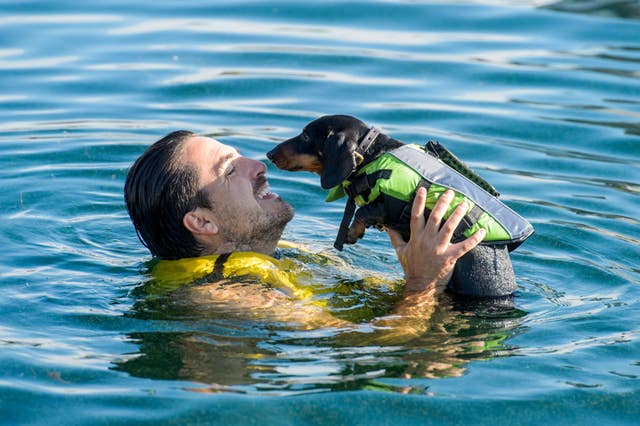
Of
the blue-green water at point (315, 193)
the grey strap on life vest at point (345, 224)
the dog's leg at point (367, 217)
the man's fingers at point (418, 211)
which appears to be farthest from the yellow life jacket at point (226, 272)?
the man's fingers at point (418, 211)

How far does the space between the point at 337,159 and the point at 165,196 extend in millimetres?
981

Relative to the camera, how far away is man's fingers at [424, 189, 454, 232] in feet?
18.0

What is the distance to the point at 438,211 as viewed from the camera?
5500 millimetres

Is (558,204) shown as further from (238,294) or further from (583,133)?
(238,294)

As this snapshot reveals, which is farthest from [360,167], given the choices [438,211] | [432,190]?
[438,211]

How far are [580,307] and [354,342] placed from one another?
146 centimetres

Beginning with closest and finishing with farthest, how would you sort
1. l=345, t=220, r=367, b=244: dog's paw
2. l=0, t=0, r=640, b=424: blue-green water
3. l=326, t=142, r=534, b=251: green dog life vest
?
l=0, t=0, r=640, b=424: blue-green water < l=326, t=142, r=534, b=251: green dog life vest < l=345, t=220, r=367, b=244: dog's paw

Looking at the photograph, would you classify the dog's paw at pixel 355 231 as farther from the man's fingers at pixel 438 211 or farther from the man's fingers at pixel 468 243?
the man's fingers at pixel 468 243

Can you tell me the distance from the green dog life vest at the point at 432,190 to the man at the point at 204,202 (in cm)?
30

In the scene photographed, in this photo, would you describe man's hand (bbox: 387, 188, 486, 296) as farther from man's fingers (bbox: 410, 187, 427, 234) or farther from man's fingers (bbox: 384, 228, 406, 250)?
man's fingers (bbox: 384, 228, 406, 250)

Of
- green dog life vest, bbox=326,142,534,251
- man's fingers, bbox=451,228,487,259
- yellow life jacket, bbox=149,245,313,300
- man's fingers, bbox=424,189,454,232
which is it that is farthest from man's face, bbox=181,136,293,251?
man's fingers, bbox=451,228,487,259

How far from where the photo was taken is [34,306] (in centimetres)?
579

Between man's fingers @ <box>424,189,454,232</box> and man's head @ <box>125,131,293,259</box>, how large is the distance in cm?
81

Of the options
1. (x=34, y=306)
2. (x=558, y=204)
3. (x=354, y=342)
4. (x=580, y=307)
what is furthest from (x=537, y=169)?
(x=34, y=306)
